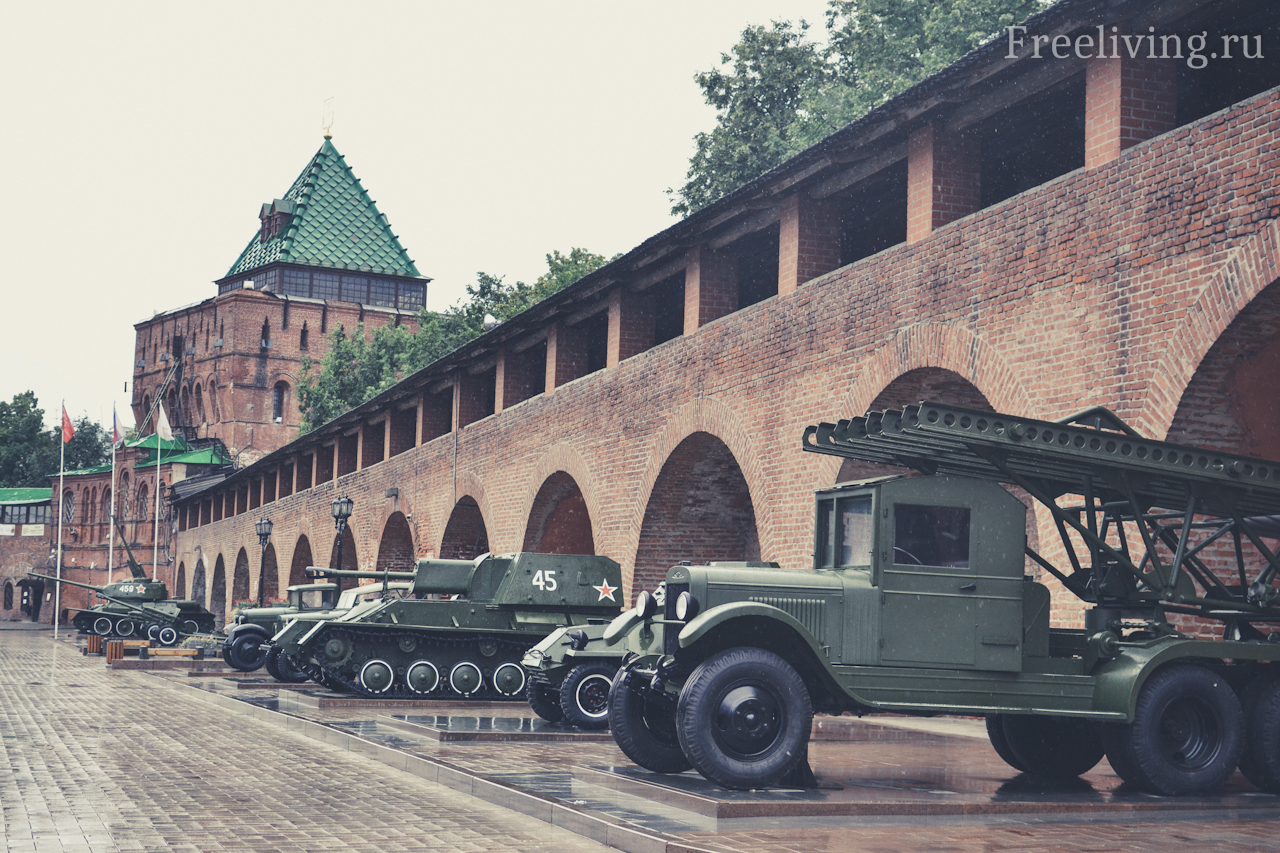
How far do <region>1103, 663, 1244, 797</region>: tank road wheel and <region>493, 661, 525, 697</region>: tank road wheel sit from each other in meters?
9.43

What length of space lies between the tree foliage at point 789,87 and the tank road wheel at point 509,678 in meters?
20.3

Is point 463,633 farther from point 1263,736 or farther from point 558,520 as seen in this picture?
point 1263,736

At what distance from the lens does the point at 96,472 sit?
73.3 m

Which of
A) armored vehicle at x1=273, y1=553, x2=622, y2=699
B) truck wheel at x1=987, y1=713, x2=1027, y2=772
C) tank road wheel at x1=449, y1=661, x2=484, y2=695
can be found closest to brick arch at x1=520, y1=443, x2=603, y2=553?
armored vehicle at x1=273, y1=553, x2=622, y2=699

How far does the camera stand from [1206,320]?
31.3 ft

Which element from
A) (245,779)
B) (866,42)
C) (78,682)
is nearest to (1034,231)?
(245,779)

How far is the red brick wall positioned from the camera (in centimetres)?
963

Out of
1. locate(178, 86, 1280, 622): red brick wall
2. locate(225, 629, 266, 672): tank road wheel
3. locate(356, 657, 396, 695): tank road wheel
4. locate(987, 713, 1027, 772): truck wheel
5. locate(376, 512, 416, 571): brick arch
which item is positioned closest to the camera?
locate(987, 713, 1027, 772): truck wheel

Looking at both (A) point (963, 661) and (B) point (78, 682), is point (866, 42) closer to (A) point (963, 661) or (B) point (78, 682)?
(B) point (78, 682)

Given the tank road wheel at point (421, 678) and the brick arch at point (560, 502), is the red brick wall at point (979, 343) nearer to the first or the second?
the brick arch at point (560, 502)

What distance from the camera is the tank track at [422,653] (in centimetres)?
1662

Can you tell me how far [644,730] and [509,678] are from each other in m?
7.97

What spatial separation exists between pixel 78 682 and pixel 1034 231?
53.5ft

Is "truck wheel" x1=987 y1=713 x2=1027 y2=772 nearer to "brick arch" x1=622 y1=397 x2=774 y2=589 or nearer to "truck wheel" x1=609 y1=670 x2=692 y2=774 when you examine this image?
"truck wheel" x1=609 y1=670 x2=692 y2=774
